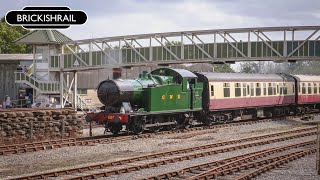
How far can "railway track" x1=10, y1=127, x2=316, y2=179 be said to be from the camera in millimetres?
13883

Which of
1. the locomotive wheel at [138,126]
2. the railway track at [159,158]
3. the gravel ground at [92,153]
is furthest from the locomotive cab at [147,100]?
the railway track at [159,158]

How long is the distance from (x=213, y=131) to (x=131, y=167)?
1219 centimetres

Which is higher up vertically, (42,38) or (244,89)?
(42,38)

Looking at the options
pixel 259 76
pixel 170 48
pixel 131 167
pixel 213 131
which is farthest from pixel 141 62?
pixel 131 167

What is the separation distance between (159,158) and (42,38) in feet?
101

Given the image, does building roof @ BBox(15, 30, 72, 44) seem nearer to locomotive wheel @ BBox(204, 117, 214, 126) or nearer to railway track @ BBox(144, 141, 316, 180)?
locomotive wheel @ BBox(204, 117, 214, 126)

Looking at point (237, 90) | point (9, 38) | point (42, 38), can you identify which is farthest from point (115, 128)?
point (9, 38)

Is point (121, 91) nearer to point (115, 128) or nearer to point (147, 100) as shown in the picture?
point (147, 100)

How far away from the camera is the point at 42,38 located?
4534 cm

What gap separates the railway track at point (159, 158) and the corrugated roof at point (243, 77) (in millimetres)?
5714

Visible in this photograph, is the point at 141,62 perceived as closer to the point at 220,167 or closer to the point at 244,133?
the point at 244,133

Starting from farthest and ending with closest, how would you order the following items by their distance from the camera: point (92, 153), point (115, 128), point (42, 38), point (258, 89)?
point (42, 38)
point (258, 89)
point (115, 128)
point (92, 153)

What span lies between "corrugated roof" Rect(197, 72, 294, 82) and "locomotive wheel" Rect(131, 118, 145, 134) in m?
6.31

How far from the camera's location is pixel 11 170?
14758 millimetres
